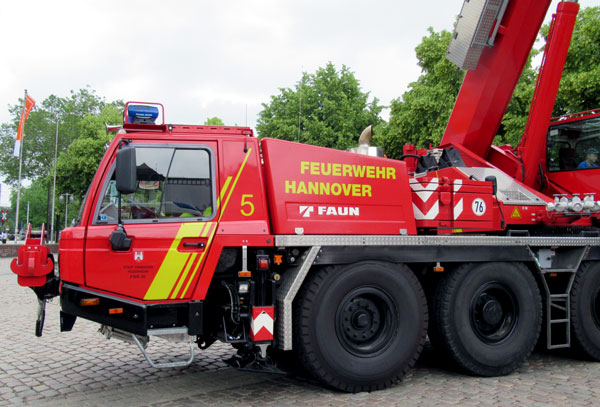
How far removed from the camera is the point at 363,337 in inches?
202

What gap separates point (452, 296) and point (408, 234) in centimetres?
82

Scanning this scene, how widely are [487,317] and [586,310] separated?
1.65 meters

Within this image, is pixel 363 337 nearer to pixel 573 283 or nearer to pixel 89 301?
pixel 89 301

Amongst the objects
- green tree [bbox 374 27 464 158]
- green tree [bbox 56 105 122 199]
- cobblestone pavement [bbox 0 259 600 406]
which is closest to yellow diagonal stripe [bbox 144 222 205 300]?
cobblestone pavement [bbox 0 259 600 406]

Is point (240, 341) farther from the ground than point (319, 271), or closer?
closer

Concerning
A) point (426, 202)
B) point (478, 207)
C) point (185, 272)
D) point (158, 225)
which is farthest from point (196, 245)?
point (478, 207)

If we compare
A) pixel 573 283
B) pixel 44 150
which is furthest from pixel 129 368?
pixel 44 150

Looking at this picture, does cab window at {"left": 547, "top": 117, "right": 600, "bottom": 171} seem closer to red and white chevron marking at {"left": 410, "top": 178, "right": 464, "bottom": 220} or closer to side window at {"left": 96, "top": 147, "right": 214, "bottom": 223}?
red and white chevron marking at {"left": 410, "top": 178, "right": 464, "bottom": 220}

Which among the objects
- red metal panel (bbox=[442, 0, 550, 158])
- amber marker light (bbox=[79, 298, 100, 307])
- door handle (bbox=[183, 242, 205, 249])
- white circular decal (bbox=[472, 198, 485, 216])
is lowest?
Result: amber marker light (bbox=[79, 298, 100, 307])

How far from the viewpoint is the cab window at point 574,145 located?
718 cm

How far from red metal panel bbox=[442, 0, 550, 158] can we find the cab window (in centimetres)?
101

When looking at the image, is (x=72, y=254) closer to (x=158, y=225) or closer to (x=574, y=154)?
(x=158, y=225)

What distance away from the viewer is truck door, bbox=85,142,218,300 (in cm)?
454

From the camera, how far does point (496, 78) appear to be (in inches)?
276
